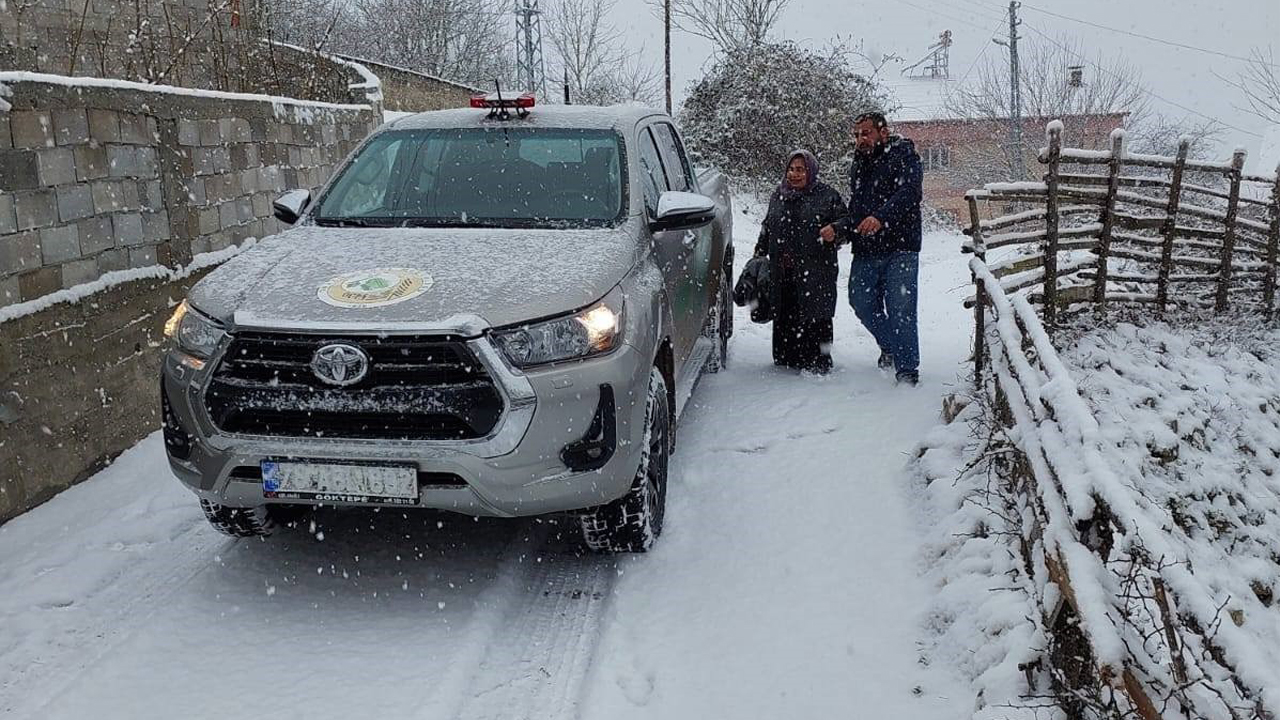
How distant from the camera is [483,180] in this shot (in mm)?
4930

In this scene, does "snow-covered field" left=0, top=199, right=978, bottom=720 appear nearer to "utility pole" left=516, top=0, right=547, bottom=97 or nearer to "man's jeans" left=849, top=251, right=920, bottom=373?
"man's jeans" left=849, top=251, right=920, bottom=373

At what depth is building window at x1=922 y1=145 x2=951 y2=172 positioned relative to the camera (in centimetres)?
3972

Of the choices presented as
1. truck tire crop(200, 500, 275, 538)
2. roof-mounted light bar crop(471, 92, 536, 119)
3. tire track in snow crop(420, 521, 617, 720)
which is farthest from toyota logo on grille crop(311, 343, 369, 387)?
roof-mounted light bar crop(471, 92, 536, 119)

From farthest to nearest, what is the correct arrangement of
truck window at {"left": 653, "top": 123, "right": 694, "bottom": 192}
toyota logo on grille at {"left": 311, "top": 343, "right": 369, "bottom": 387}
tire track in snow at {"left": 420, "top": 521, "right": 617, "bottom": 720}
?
truck window at {"left": 653, "top": 123, "right": 694, "bottom": 192} → toyota logo on grille at {"left": 311, "top": 343, "right": 369, "bottom": 387} → tire track in snow at {"left": 420, "top": 521, "right": 617, "bottom": 720}

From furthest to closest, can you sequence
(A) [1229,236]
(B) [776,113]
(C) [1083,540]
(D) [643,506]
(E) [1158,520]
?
1. (B) [776,113]
2. (A) [1229,236]
3. (E) [1158,520]
4. (D) [643,506]
5. (C) [1083,540]

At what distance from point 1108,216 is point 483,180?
6.43m

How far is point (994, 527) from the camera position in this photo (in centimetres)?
439

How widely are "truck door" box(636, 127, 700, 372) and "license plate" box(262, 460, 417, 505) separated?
66.8 inches

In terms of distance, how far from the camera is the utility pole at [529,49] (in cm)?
3469

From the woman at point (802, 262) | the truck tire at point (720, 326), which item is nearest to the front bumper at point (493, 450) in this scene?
the truck tire at point (720, 326)

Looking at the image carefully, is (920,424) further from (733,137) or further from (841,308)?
(733,137)

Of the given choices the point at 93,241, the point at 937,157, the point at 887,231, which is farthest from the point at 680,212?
the point at 937,157

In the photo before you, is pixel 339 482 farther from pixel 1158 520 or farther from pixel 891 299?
pixel 891 299

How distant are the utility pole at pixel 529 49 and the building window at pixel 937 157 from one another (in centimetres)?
1521
